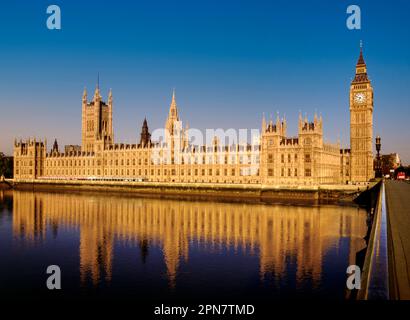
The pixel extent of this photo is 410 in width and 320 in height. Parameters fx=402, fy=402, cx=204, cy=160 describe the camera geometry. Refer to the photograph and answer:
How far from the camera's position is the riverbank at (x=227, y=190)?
76.6 metres

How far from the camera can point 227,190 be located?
88188mm

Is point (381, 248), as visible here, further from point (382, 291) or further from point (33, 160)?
point (33, 160)

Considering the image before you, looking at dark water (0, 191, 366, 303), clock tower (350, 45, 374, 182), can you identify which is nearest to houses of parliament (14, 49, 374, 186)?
clock tower (350, 45, 374, 182)

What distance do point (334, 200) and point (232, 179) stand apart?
28359 mm

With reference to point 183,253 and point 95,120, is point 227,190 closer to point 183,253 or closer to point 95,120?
point 183,253

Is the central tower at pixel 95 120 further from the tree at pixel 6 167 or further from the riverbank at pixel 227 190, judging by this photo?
the tree at pixel 6 167

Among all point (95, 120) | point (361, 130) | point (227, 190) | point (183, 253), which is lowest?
point (183, 253)

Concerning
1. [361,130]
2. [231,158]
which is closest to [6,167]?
[231,158]

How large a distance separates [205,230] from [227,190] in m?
43.8

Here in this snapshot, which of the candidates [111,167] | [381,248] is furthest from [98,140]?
[381,248]

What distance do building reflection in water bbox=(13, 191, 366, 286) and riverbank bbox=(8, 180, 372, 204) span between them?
11607 millimetres

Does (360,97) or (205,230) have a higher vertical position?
(360,97)
